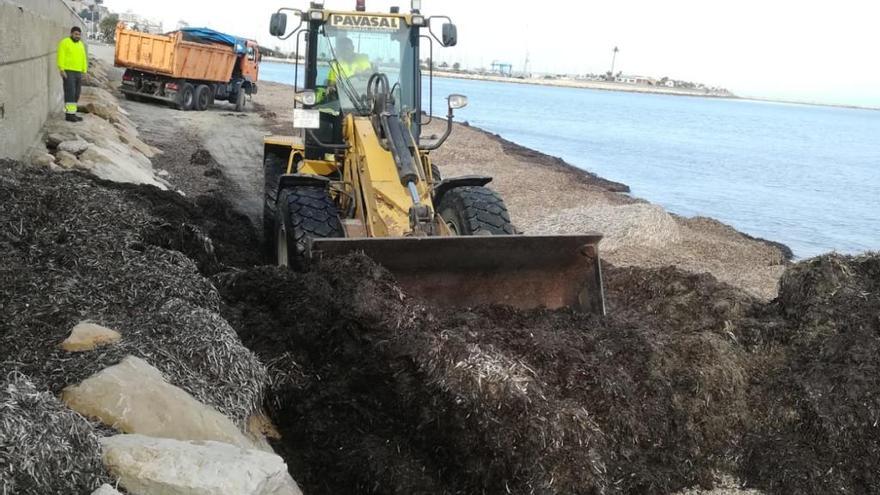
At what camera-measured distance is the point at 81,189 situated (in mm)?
6660

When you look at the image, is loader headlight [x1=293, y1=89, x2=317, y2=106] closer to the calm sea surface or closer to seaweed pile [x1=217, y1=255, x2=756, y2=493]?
seaweed pile [x1=217, y1=255, x2=756, y2=493]

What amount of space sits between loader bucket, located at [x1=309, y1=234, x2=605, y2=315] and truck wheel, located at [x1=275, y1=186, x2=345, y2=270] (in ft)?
2.71

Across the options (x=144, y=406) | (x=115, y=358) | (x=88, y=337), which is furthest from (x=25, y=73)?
(x=144, y=406)

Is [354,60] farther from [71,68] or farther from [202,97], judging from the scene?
[202,97]

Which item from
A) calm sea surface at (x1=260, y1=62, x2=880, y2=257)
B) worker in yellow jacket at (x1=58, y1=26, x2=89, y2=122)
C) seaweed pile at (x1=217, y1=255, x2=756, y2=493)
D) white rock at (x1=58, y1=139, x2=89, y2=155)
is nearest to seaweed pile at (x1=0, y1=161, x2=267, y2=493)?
seaweed pile at (x1=217, y1=255, x2=756, y2=493)

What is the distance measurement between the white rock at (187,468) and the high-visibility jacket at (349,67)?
199 inches

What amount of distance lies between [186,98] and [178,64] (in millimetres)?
1256

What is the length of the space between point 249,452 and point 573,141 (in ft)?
126

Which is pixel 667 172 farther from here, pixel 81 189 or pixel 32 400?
pixel 32 400

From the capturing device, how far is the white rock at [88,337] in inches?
167

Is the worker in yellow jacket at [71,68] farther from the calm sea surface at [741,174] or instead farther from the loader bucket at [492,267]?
the calm sea surface at [741,174]

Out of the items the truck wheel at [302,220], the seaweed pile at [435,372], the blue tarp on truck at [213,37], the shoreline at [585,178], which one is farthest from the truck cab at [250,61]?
the seaweed pile at [435,372]

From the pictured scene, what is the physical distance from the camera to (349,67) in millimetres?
7945

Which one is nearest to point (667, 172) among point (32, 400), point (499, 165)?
point (499, 165)
